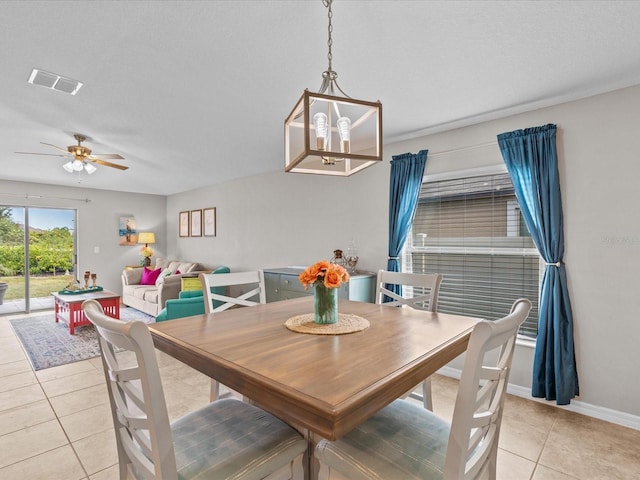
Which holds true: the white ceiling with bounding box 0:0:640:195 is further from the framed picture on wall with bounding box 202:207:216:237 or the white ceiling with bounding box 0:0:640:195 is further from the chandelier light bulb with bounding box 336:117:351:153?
the framed picture on wall with bounding box 202:207:216:237

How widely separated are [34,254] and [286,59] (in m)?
6.58

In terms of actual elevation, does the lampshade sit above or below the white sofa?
above

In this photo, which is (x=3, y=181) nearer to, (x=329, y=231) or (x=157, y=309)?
(x=157, y=309)

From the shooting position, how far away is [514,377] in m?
2.83

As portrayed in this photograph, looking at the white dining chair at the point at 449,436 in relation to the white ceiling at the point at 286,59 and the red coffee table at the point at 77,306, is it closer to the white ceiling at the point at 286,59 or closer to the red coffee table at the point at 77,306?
the white ceiling at the point at 286,59

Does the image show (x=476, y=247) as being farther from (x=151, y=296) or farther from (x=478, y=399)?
(x=151, y=296)

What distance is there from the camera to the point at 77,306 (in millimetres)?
4535

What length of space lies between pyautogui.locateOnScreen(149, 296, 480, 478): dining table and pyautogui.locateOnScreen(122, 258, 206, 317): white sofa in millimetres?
3629

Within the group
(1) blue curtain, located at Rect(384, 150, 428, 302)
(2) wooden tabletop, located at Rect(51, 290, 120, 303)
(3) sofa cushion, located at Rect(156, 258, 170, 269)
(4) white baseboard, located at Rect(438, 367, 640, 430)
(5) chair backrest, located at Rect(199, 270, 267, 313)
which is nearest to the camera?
(5) chair backrest, located at Rect(199, 270, 267, 313)

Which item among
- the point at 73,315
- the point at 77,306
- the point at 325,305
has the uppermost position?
the point at 325,305

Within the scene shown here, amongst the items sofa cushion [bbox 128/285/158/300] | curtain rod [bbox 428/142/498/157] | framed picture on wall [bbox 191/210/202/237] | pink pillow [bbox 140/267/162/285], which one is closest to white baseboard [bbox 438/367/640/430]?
curtain rod [bbox 428/142/498/157]

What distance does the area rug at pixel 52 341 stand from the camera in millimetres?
3601

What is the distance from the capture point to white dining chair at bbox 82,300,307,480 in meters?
0.90

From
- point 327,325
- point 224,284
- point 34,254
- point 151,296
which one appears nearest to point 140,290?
point 151,296
